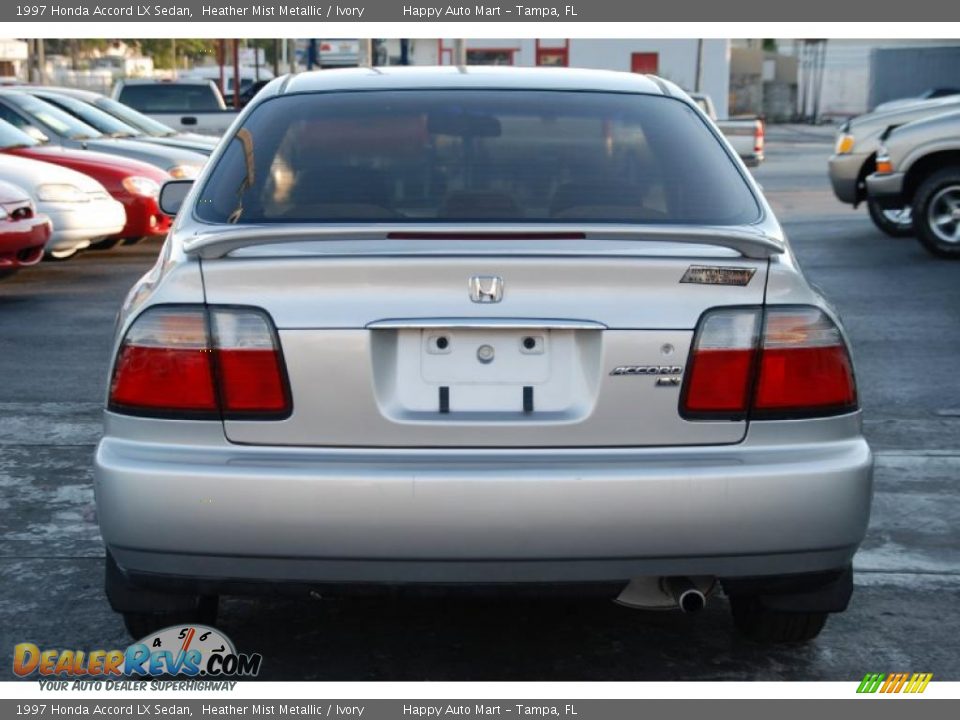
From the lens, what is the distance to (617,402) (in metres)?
3.55

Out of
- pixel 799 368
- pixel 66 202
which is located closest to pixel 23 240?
pixel 66 202

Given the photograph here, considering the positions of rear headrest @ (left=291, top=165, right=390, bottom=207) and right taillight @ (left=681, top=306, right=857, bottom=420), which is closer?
right taillight @ (left=681, top=306, right=857, bottom=420)

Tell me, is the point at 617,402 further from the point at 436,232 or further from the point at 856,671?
the point at 856,671

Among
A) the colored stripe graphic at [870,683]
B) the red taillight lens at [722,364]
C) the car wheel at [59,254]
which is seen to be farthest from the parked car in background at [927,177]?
the red taillight lens at [722,364]

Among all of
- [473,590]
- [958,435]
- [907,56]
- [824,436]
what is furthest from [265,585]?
[907,56]

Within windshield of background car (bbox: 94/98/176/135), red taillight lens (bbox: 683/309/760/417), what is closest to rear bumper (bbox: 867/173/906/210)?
windshield of background car (bbox: 94/98/176/135)

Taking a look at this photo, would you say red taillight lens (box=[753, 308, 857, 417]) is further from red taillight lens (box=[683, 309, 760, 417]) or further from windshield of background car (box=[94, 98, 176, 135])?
windshield of background car (box=[94, 98, 176, 135])

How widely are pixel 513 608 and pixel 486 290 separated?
141 centimetres

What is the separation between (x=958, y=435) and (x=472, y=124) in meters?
3.39

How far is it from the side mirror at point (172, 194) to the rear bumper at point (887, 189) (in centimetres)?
977

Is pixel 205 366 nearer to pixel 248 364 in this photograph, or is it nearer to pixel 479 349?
pixel 248 364

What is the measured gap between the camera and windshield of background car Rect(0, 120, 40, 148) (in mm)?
14195

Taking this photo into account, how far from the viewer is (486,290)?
3.54 meters

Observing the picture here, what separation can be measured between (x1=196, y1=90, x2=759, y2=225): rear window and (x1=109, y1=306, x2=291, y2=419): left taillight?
0.57 m
